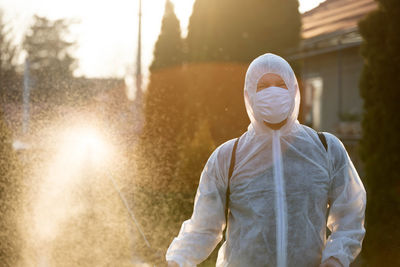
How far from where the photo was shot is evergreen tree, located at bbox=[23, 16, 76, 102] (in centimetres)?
3856

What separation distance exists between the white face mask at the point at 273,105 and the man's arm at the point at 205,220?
26cm

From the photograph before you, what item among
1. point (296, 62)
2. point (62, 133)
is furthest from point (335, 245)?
point (62, 133)

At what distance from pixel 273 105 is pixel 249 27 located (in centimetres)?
1338

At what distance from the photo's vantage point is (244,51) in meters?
16.2

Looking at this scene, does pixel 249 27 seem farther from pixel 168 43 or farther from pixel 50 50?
pixel 50 50

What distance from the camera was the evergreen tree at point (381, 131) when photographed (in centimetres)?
614

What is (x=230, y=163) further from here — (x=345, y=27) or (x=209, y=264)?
(x=345, y=27)

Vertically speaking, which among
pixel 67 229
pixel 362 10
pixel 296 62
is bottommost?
pixel 67 229

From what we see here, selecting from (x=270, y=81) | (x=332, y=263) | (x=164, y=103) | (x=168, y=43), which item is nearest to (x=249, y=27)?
(x=164, y=103)

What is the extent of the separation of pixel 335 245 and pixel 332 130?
1274 cm

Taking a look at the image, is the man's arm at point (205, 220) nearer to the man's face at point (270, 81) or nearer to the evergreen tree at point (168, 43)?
the man's face at point (270, 81)

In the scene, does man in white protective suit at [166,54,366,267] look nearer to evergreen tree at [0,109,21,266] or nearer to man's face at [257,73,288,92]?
man's face at [257,73,288,92]

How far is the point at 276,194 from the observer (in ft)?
9.34

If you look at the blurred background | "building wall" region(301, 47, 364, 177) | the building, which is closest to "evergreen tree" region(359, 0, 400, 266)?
the blurred background
